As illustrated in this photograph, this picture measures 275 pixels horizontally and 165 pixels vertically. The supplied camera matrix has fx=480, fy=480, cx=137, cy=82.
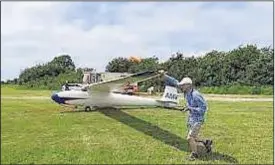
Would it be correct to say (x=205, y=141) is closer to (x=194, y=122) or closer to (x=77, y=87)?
(x=194, y=122)

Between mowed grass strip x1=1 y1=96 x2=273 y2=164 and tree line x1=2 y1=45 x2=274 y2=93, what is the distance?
23.9 meters

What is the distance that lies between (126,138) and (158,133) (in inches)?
43.4

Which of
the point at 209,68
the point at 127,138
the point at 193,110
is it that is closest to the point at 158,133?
the point at 127,138

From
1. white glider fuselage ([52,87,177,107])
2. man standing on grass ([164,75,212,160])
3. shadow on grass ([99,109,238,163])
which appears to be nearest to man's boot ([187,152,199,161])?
man standing on grass ([164,75,212,160])

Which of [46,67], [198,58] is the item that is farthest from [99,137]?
[198,58]

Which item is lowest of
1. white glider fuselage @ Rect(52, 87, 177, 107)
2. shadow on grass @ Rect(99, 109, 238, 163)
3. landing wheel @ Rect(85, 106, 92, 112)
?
shadow on grass @ Rect(99, 109, 238, 163)

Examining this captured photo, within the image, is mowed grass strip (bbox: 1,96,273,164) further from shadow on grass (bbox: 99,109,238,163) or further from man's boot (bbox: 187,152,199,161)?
man's boot (bbox: 187,152,199,161)

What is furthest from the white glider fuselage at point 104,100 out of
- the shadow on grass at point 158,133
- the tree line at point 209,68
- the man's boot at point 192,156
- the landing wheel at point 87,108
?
the tree line at point 209,68

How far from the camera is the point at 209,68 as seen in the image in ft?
149

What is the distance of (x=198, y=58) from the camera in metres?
46.8

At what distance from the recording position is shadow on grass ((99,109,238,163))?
9773 mm

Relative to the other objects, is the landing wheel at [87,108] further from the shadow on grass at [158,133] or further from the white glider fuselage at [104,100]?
the shadow on grass at [158,133]

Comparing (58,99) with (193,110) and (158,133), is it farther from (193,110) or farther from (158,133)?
(193,110)

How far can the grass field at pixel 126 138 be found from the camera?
9.66 m
